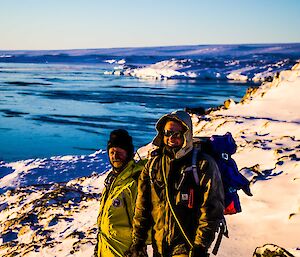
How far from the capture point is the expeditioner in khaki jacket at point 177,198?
96.2 inches

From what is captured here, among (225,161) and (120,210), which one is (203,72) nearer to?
(120,210)

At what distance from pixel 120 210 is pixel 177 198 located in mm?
587

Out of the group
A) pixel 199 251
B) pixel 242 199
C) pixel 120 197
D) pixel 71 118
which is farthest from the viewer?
pixel 71 118

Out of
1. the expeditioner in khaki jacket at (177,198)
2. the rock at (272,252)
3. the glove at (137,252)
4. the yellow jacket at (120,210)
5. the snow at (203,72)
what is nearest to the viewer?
the expeditioner in khaki jacket at (177,198)

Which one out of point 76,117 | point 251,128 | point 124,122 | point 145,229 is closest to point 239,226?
point 145,229

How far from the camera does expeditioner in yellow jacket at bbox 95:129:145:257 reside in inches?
115

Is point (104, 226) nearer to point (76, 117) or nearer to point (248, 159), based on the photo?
point (248, 159)

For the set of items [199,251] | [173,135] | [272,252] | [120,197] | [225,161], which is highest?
[173,135]

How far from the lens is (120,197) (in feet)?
9.57

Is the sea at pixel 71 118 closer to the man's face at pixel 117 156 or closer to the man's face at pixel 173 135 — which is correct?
the man's face at pixel 117 156

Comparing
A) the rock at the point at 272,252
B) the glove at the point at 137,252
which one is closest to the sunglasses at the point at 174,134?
the glove at the point at 137,252

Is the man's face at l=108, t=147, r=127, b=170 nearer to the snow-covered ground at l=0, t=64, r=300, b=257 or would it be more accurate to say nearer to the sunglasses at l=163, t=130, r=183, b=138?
the sunglasses at l=163, t=130, r=183, b=138

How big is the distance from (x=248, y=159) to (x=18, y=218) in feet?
14.8

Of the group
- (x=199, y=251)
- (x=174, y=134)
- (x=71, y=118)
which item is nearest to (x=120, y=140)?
(x=174, y=134)
